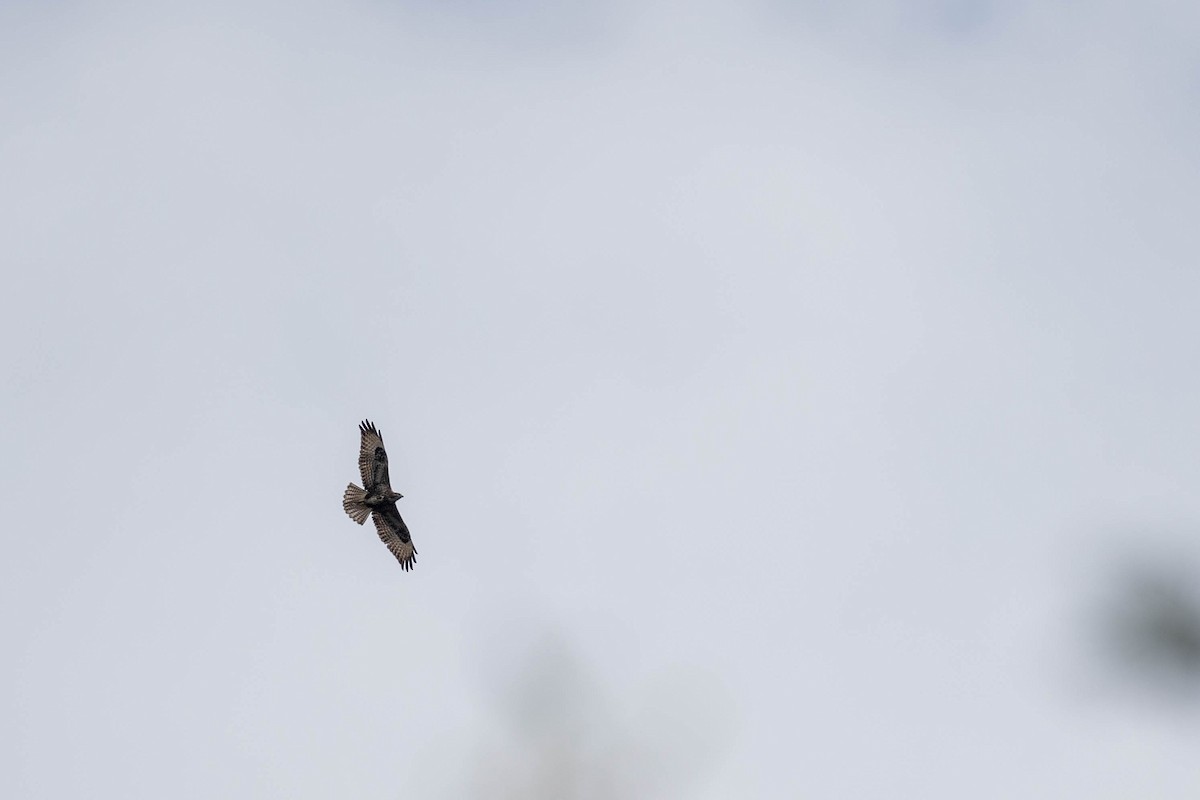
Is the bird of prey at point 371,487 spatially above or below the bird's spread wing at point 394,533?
above

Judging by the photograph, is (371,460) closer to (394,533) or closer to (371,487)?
(371,487)

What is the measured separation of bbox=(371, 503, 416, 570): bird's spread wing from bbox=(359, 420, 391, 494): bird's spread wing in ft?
4.65

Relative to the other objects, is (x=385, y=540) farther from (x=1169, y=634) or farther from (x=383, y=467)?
(x=1169, y=634)

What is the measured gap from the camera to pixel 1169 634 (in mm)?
9141

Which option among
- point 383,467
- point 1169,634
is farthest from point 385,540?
point 1169,634

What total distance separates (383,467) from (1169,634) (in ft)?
210

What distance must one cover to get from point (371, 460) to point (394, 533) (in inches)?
205

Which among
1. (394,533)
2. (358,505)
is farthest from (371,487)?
(394,533)

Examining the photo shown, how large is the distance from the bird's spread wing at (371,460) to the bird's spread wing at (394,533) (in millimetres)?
1418

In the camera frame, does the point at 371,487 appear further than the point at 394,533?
No

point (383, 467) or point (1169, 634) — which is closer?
point (1169, 634)

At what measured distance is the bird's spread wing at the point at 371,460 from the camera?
230 ft

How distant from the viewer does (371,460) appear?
70.1 m

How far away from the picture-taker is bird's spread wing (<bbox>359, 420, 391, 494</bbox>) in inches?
2763
